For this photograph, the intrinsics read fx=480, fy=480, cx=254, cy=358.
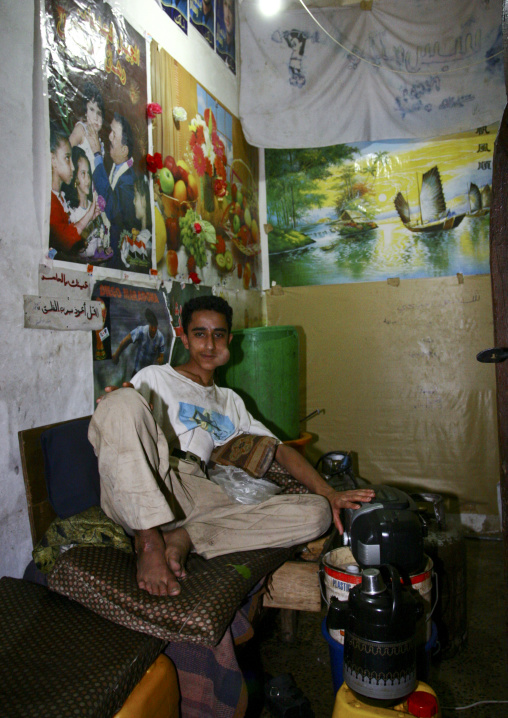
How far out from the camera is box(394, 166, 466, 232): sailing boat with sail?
3764 millimetres

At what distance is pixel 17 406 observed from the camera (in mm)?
1701

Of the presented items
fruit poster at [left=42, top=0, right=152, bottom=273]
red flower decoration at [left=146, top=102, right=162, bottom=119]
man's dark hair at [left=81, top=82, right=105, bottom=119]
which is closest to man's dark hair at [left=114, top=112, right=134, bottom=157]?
fruit poster at [left=42, top=0, right=152, bottom=273]

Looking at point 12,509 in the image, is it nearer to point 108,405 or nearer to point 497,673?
point 108,405

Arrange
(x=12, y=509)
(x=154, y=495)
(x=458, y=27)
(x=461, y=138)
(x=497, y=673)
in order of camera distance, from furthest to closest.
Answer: (x=461, y=138) < (x=458, y=27) < (x=497, y=673) < (x=12, y=509) < (x=154, y=495)

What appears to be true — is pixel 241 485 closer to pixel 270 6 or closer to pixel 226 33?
pixel 226 33

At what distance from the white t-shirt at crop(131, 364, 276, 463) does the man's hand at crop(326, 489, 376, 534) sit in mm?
606

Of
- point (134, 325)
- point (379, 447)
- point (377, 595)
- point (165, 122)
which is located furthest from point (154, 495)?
point (379, 447)

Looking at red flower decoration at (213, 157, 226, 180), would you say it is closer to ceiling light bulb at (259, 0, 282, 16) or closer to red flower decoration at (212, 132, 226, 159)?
red flower decoration at (212, 132, 226, 159)

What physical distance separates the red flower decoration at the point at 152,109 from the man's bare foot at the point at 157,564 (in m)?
2.01

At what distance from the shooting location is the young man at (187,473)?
5.12ft

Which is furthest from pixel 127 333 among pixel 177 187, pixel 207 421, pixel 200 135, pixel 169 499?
pixel 200 135

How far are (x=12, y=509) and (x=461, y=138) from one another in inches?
153

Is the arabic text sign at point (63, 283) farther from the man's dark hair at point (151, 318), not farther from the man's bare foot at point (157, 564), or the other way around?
the man's bare foot at point (157, 564)

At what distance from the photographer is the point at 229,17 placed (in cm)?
347
